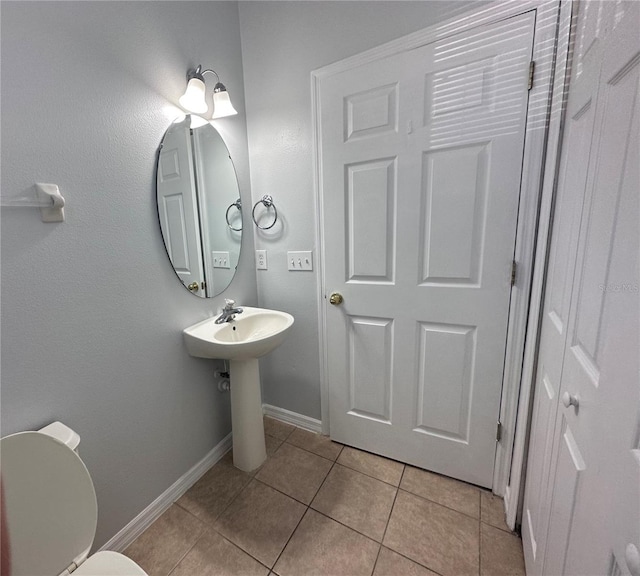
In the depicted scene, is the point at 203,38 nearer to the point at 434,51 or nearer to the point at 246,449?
the point at 434,51

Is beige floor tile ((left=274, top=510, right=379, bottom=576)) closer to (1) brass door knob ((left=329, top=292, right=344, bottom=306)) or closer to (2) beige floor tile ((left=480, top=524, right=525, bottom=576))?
(2) beige floor tile ((left=480, top=524, right=525, bottom=576))

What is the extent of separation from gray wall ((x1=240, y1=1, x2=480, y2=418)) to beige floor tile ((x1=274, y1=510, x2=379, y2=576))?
61 cm

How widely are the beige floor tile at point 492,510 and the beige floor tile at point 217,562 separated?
3.09ft

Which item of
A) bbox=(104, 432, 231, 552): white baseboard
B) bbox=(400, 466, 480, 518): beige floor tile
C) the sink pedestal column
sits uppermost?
the sink pedestal column

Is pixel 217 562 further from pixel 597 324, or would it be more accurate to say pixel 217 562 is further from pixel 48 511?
pixel 597 324

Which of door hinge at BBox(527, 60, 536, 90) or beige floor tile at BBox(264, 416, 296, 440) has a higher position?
door hinge at BBox(527, 60, 536, 90)

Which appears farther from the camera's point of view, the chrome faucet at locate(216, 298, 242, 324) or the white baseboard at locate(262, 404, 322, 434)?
the white baseboard at locate(262, 404, 322, 434)

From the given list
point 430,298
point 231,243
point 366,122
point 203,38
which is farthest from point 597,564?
point 203,38

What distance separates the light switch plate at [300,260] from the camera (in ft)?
5.14

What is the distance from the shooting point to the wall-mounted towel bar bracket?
2.68ft

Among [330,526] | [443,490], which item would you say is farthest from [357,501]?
[443,490]

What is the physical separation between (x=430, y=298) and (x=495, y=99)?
0.81m

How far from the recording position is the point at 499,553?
1.08 metres

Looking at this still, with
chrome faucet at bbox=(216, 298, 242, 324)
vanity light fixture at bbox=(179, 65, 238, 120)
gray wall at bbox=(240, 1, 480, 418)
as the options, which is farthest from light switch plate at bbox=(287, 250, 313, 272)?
vanity light fixture at bbox=(179, 65, 238, 120)
